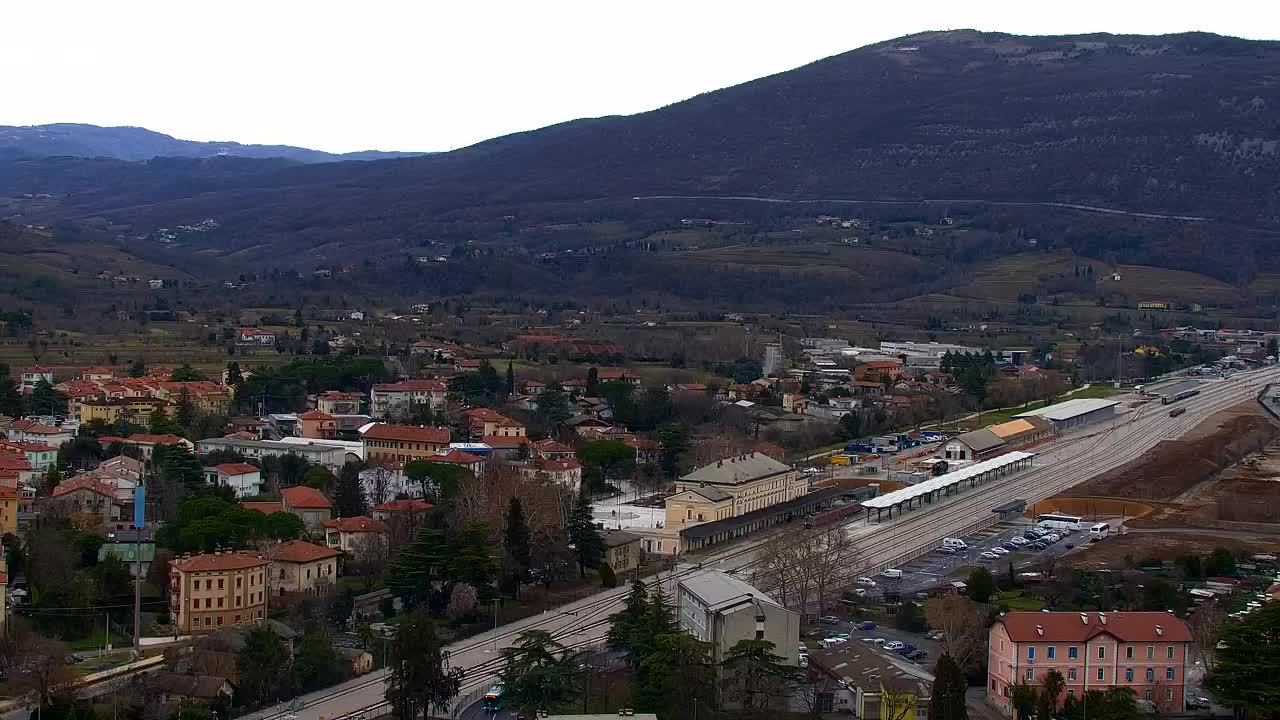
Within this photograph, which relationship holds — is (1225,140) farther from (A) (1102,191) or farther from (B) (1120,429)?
(B) (1120,429)

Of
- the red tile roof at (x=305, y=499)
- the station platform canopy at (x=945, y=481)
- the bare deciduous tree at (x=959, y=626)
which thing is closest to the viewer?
the bare deciduous tree at (x=959, y=626)

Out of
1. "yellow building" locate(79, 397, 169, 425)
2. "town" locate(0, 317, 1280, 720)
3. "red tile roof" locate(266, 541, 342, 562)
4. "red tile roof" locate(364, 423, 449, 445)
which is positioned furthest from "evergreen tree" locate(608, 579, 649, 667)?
"yellow building" locate(79, 397, 169, 425)

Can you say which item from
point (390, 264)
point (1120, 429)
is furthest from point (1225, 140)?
point (1120, 429)

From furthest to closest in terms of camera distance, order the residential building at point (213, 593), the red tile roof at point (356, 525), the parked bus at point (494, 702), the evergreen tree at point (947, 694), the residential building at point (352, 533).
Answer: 1. the red tile roof at point (356, 525)
2. the residential building at point (352, 533)
3. the residential building at point (213, 593)
4. the parked bus at point (494, 702)
5. the evergreen tree at point (947, 694)

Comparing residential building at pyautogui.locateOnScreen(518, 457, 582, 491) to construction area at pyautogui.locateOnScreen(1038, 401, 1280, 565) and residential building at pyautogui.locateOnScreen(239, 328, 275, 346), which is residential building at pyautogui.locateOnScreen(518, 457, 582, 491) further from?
residential building at pyautogui.locateOnScreen(239, 328, 275, 346)

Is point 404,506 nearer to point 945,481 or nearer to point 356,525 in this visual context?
point 356,525

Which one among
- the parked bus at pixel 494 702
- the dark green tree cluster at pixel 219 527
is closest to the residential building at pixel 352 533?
the dark green tree cluster at pixel 219 527

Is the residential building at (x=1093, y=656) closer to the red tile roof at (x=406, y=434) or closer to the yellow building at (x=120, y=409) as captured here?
the red tile roof at (x=406, y=434)

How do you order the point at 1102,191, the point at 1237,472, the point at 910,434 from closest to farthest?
the point at 1237,472 → the point at 910,434 → the point at 1102,191
